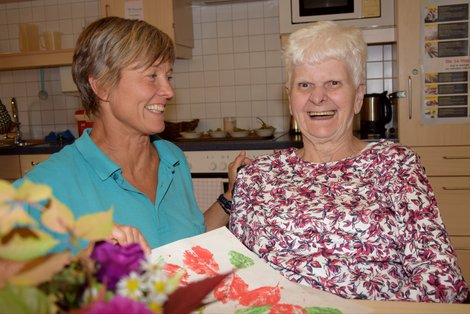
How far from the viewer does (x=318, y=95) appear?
147 centimetres

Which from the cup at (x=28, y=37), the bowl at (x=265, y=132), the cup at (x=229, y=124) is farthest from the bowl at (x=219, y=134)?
the cup at (x=28, y=37)

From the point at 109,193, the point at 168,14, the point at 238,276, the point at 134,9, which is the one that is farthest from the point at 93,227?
the point at 134,9

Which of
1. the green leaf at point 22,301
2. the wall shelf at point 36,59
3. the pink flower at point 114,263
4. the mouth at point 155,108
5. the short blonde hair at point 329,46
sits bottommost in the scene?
the green leaf at point 22,301

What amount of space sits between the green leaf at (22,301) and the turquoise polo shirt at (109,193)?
83 centimetres

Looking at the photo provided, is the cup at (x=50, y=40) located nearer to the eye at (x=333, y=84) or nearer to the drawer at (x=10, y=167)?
the drawer at (x=10, y=167)

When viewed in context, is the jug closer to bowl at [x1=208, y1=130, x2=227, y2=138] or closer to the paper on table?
bowl at [x1=208, y1=130, x2=227, y2=138]

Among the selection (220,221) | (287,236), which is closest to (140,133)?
(220,221)

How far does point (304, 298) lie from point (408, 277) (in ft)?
1.53

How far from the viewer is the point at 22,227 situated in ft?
1.44

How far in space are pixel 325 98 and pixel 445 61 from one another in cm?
161

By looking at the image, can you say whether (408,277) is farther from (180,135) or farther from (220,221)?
(180,135)

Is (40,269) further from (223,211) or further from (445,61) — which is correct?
(445,61)

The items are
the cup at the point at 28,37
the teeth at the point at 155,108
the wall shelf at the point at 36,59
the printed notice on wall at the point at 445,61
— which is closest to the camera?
the teeth at the point at 155,108

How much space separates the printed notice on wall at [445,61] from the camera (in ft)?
8.93
